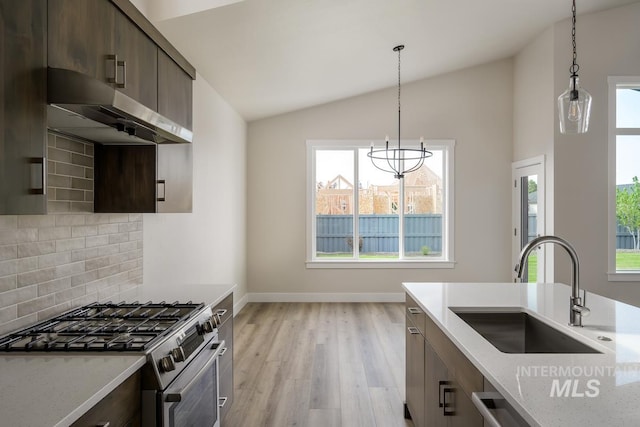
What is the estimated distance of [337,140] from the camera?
6125 millimetres

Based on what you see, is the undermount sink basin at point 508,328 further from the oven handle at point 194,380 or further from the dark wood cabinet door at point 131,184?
the dark wood cabinet door at point 131,184

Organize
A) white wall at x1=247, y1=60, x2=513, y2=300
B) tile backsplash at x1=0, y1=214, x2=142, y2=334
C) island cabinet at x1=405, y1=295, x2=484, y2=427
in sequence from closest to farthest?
island cabinet at x1=405, y1=295, x2=484, y2=427 → tile backsplash at x1=0, y1=214, x2=142, y2=334 → white wall at x1=247, y1=60, x2=513, y2=300

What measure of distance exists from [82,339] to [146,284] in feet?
4.42

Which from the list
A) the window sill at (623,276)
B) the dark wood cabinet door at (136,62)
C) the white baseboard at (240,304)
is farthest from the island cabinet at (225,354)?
the window sill at (623,276)

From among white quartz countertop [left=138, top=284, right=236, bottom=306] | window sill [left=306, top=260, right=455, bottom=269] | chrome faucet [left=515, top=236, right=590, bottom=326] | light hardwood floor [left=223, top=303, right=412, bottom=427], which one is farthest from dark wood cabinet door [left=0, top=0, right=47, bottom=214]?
window sill [left=306, top=260, right=455, bottom=269]

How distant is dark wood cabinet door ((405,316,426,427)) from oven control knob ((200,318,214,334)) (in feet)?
3.62

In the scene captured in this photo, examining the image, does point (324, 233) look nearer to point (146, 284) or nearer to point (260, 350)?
point (260, 350)

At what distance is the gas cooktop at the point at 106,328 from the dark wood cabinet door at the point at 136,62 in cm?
102

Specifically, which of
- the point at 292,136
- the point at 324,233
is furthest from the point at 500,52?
the point at 324,233

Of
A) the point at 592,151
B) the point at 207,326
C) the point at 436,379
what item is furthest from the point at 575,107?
the point at 592,151

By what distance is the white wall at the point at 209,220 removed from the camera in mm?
3123

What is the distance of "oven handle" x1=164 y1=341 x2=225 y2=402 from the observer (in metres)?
1.49

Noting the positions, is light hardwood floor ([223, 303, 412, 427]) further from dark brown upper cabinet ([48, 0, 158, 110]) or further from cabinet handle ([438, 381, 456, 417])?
dark brown upper cabinet ([48, 0, 158, 110])

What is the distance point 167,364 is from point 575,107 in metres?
2.15
